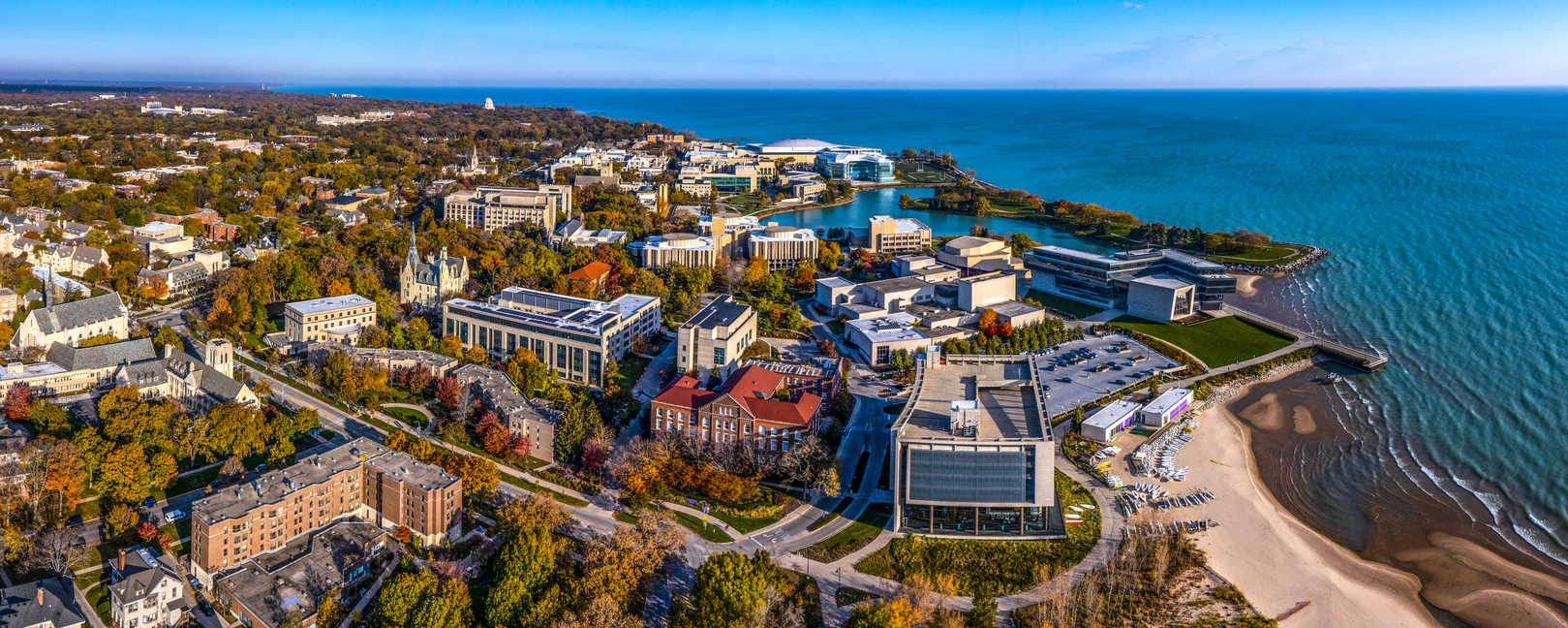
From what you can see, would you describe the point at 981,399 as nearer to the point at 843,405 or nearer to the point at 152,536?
the point at 843,405

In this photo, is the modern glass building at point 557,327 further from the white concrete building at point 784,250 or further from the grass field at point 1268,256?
the grass field at point 1268,256

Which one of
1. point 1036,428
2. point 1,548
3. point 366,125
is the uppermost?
point 366,125


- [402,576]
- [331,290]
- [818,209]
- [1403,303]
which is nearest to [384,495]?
[402,576]

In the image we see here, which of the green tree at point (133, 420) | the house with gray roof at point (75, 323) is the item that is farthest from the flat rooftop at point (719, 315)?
the house with gray roof at point (75, 323)

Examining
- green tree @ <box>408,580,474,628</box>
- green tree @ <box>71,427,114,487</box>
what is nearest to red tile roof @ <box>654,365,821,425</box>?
green tree @ <box>408,580,474,628</box>

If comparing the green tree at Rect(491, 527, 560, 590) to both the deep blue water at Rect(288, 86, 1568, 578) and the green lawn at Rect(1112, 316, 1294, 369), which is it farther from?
the green lawn at Rect(1112, 316, 1294, 369)

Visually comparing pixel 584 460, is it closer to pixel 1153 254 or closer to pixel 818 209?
pixel 1153 254
